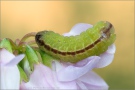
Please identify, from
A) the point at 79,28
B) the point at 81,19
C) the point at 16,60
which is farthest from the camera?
the point at 81,19

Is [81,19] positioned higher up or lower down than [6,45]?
lower down

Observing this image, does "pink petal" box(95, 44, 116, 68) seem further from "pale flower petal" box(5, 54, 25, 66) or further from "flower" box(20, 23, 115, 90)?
"pale flower petal" box(5, 54, 25, 66)

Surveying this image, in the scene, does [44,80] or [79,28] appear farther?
[79,28]

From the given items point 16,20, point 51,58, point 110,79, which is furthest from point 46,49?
point 16,20

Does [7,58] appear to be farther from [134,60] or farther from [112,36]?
[134,60]

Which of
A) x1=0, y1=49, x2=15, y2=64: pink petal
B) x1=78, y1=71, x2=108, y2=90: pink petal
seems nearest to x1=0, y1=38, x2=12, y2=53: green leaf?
x1=0, y1=49, x2=15, y2=64: pink petal

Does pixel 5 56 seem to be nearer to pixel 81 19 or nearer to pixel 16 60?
pixel 16 60

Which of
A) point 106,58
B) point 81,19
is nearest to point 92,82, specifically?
point 106,58
